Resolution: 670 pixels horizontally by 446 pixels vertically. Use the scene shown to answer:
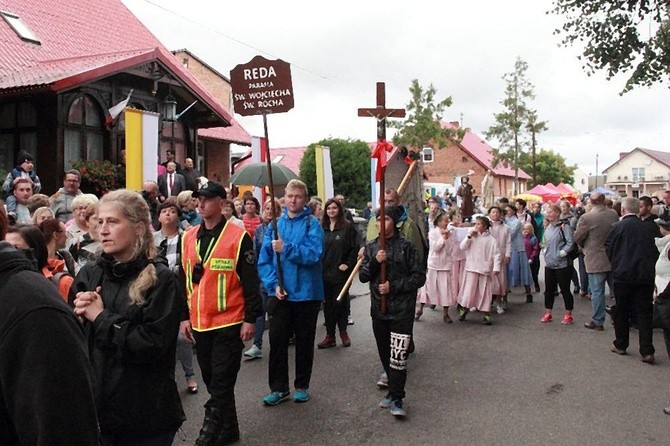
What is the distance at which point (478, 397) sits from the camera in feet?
19.3

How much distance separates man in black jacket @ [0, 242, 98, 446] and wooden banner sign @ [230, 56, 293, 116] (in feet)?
15.3

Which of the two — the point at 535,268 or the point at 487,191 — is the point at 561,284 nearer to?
the point at 535,268

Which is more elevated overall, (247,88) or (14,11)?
(14,11)

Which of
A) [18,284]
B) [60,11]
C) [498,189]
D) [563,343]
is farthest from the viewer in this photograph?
[498,189]

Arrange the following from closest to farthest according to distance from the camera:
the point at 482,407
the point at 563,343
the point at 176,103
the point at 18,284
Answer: the point at 18,284, the point at 482,407, the point at 563,343, the point at 176,103

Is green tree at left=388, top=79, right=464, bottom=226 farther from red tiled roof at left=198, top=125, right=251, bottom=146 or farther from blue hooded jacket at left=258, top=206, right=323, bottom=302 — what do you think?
blue hooded jacket at left=258, top=206, right=323, bottom=302

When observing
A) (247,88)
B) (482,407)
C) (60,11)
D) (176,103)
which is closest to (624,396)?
(482,407)

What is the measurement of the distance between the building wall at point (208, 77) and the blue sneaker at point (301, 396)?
3011cm

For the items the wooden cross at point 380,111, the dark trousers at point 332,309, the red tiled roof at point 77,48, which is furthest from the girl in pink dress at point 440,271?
the red tiled roof at point 77,48

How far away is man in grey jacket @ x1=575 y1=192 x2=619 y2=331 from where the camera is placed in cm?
888

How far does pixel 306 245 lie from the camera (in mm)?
5746

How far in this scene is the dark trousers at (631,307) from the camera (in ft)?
24.1

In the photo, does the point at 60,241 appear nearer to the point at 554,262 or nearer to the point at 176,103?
the point at 554,262

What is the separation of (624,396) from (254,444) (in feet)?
11.5
